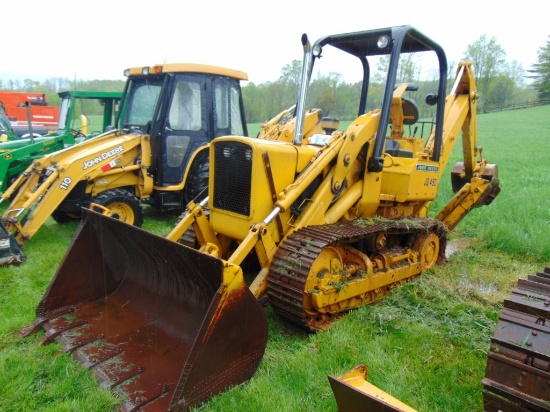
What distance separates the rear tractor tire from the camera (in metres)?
6.47

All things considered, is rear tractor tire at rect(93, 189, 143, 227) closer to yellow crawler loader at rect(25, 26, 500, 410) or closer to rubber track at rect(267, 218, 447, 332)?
yellow crawler loader at rect(25, 26, 500, 410)

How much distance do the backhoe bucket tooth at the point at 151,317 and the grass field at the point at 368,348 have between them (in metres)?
0.15

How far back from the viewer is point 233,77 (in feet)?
24.5

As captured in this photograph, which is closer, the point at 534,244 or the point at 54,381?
the point at 54,381

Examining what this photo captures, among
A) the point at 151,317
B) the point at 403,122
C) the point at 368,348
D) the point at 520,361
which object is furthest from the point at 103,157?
the point at 520,361

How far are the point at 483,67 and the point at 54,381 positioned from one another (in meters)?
58.5

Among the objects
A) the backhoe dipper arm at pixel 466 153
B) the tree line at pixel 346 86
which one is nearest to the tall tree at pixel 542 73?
the tree line at pixel 346 86

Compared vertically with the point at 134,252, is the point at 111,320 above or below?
below

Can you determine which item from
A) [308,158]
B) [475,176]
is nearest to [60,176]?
[308,158]

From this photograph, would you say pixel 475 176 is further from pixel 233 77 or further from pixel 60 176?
pixel 60 176

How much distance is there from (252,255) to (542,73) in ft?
203

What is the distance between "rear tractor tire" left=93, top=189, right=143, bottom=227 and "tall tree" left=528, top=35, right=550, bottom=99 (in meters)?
58.5

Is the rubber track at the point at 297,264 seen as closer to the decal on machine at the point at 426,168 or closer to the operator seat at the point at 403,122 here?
the decal on machine at the point at 426,168

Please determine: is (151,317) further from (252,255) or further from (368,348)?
(368,348)
